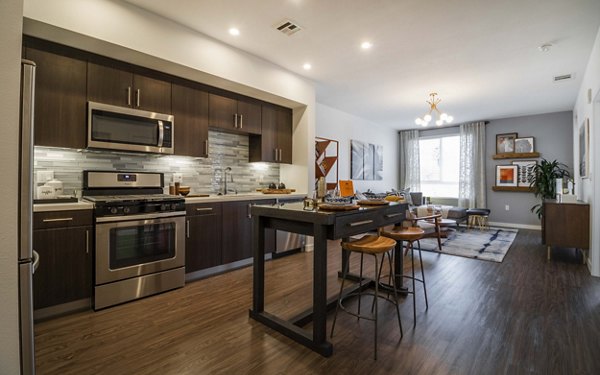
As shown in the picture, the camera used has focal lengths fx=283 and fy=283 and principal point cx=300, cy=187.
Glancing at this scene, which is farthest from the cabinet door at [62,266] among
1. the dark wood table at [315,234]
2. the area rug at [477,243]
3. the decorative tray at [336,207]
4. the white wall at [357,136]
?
the area rug at [477,243]

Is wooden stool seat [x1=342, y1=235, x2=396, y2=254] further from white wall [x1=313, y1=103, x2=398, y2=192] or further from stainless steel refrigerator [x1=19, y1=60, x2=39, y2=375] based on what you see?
white wall [x1=313, y1=103, x2=398, y2=192]

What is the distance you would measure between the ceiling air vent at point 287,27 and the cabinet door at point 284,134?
5.00 feet

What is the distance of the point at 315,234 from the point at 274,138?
9.43ft

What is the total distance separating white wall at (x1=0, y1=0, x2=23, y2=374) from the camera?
97 centimetres

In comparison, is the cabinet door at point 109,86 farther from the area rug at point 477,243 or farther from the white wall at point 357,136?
the area rug at point 477,243

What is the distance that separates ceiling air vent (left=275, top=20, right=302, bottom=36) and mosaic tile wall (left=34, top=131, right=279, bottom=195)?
1.67m

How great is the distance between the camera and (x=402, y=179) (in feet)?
29.8

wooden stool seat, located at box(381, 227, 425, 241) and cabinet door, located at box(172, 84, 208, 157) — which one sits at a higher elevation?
cabinet door, located at box(172, 84, 208, 157)

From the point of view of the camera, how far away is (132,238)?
2750 mm

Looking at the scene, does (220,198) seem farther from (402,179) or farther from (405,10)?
(402,179)

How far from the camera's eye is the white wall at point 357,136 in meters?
6.34

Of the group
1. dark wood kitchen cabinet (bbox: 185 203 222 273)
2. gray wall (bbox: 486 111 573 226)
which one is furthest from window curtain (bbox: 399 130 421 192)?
dark wood kitchen cabinet (bbox: 185 203 222 273)

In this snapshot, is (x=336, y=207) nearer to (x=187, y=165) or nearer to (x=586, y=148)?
(x=187, y=165)

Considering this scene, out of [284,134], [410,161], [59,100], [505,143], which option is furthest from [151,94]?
[505,143]
